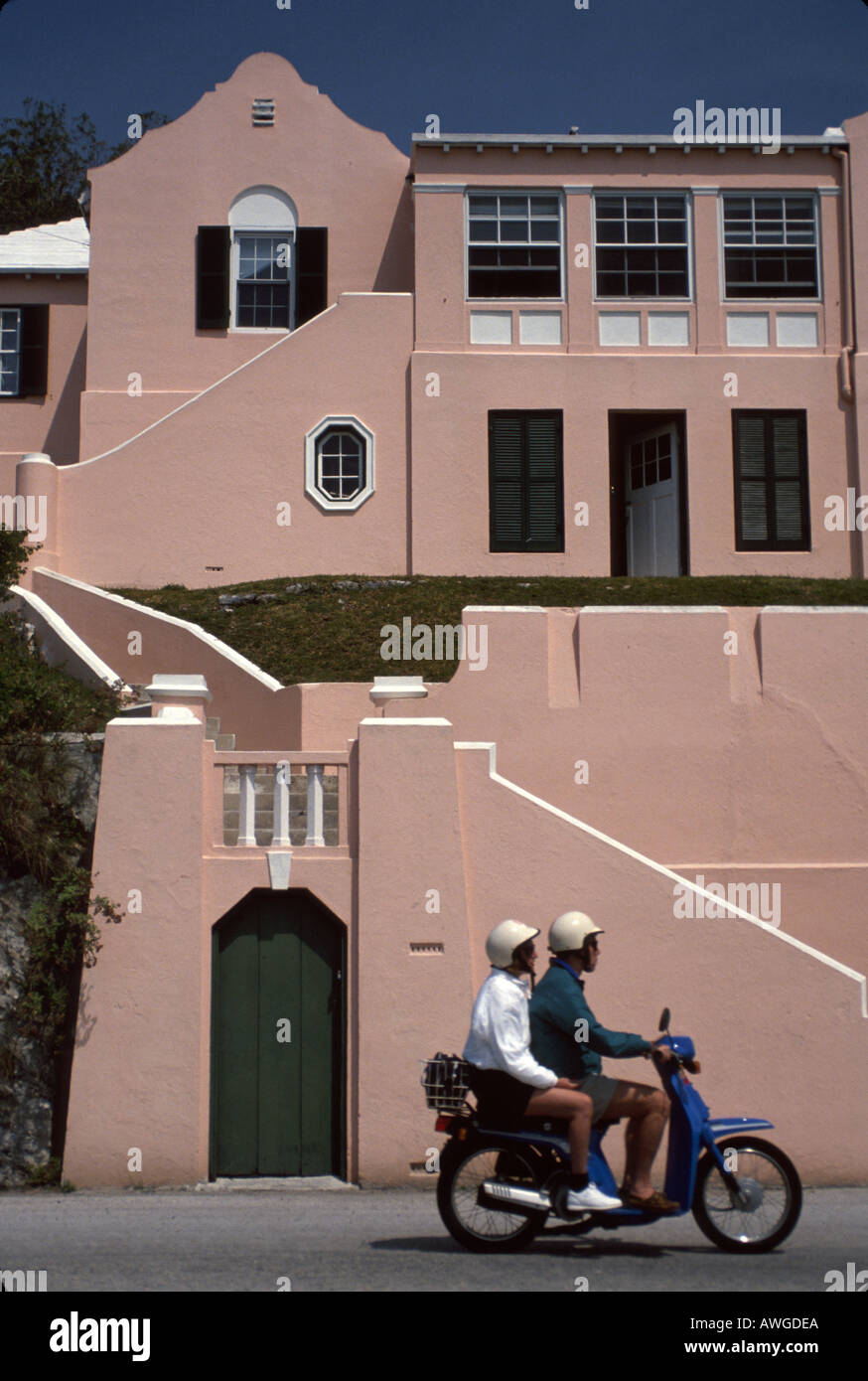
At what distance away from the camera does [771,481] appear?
2016 cm

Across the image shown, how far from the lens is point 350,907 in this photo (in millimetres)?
10141

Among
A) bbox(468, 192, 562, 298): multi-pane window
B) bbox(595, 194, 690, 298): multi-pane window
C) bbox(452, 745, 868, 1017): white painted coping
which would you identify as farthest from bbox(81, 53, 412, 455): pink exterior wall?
bbox(452, 745, 868, 1017): white painted coping

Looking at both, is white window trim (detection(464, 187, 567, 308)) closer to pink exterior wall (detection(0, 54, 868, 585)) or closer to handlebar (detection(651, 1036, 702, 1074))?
pink exterior wall (detection(0, 54, 868, 585))

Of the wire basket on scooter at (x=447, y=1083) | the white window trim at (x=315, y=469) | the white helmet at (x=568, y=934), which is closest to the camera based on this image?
the wire basket on scooter at (x=447, y=1083)

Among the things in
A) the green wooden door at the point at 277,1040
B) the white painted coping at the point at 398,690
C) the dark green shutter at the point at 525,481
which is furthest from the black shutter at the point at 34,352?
the green wooden door at the point at 277,1040

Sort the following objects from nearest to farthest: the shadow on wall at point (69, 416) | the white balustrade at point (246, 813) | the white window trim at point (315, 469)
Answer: the white balustrade at point (246, 813) < the white window trim at point (315, 469) < the shadow on wall at point (69, 416)

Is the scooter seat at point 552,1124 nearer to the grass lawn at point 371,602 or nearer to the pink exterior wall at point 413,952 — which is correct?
the pink exterior wall at point 413,952

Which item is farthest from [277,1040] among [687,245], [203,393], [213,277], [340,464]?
[213,277]

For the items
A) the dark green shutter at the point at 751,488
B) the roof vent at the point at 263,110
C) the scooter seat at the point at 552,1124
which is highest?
the roof vent at the point at 263,110

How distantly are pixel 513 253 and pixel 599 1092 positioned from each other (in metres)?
15.2

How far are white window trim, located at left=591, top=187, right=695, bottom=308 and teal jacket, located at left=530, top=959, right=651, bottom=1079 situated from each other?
14.5 meters

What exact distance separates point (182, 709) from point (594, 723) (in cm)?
375

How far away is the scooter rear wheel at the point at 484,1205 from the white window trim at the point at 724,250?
50.6ft

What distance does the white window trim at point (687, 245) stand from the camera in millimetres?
20188
